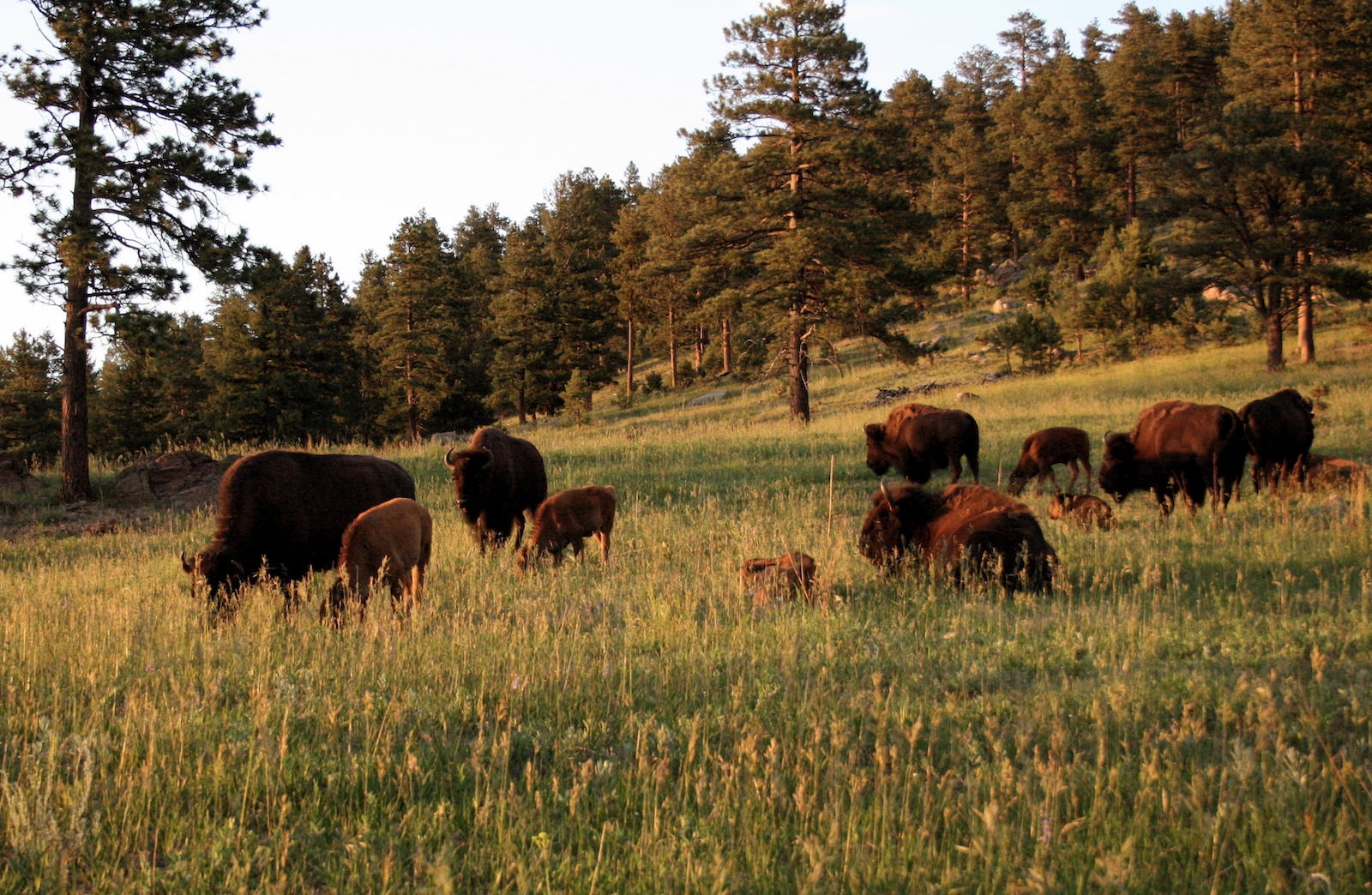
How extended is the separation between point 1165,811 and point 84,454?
2061 centimetres

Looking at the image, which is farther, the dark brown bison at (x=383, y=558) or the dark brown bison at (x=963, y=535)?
the dark brown bison at (x=963, y=535)

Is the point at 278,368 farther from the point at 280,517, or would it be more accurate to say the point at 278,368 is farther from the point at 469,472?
the point at 280,517

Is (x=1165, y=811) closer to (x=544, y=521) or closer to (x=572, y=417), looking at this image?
(x=544, y=521)

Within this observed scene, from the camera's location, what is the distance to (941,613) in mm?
7070

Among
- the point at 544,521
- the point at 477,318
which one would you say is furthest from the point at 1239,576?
the point at 477,318

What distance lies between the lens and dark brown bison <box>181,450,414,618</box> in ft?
25.6

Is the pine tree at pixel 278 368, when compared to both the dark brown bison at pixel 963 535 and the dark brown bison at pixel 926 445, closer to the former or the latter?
the dark brown bison at pixel 926 445

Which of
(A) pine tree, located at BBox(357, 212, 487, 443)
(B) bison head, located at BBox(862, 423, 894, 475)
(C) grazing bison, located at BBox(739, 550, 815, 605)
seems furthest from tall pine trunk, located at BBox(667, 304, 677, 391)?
(C) grazing bison, located at BBox(739, 550, 815, 605)

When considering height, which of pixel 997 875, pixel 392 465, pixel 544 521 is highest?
pixel 392 465

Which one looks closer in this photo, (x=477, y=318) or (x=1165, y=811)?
(x=1165, y=811)

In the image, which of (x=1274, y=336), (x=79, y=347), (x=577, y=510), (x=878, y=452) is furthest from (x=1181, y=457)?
(x=1274, y=336)

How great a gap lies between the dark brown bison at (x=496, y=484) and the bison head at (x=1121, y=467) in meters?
7.78

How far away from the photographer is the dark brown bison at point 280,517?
779cm

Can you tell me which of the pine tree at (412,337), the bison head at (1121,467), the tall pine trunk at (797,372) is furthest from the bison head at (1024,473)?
the pine tree at (412,337)
